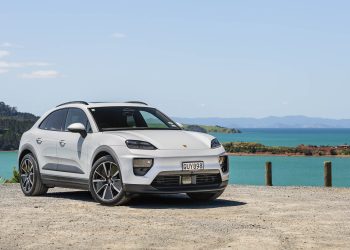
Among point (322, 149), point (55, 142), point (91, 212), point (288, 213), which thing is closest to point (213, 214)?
point (288, 213)

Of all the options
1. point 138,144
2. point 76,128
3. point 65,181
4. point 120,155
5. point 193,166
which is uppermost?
point 76,128

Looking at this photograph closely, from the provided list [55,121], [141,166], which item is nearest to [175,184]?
[141,166]

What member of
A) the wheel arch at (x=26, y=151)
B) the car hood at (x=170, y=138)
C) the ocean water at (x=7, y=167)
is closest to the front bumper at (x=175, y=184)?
the car hood at (x=170, y=138)

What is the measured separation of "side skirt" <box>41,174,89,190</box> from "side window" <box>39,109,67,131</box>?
3.08ft

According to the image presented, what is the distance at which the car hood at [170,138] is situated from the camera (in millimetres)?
11445

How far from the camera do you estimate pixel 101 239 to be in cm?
838

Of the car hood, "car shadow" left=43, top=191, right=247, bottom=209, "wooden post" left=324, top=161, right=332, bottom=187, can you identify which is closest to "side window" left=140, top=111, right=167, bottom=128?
the car hood

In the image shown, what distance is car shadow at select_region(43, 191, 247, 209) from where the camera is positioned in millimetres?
11957

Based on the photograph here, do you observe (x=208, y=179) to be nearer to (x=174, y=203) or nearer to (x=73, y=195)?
(x=174, y=203)

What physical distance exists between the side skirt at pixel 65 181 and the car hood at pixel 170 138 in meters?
1.10

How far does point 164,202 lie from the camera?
41.4 ft

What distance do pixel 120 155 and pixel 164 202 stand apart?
171cm

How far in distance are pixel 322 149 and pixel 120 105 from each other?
125009 millimetres

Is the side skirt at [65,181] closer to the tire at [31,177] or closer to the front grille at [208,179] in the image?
the tire at [31,177]
